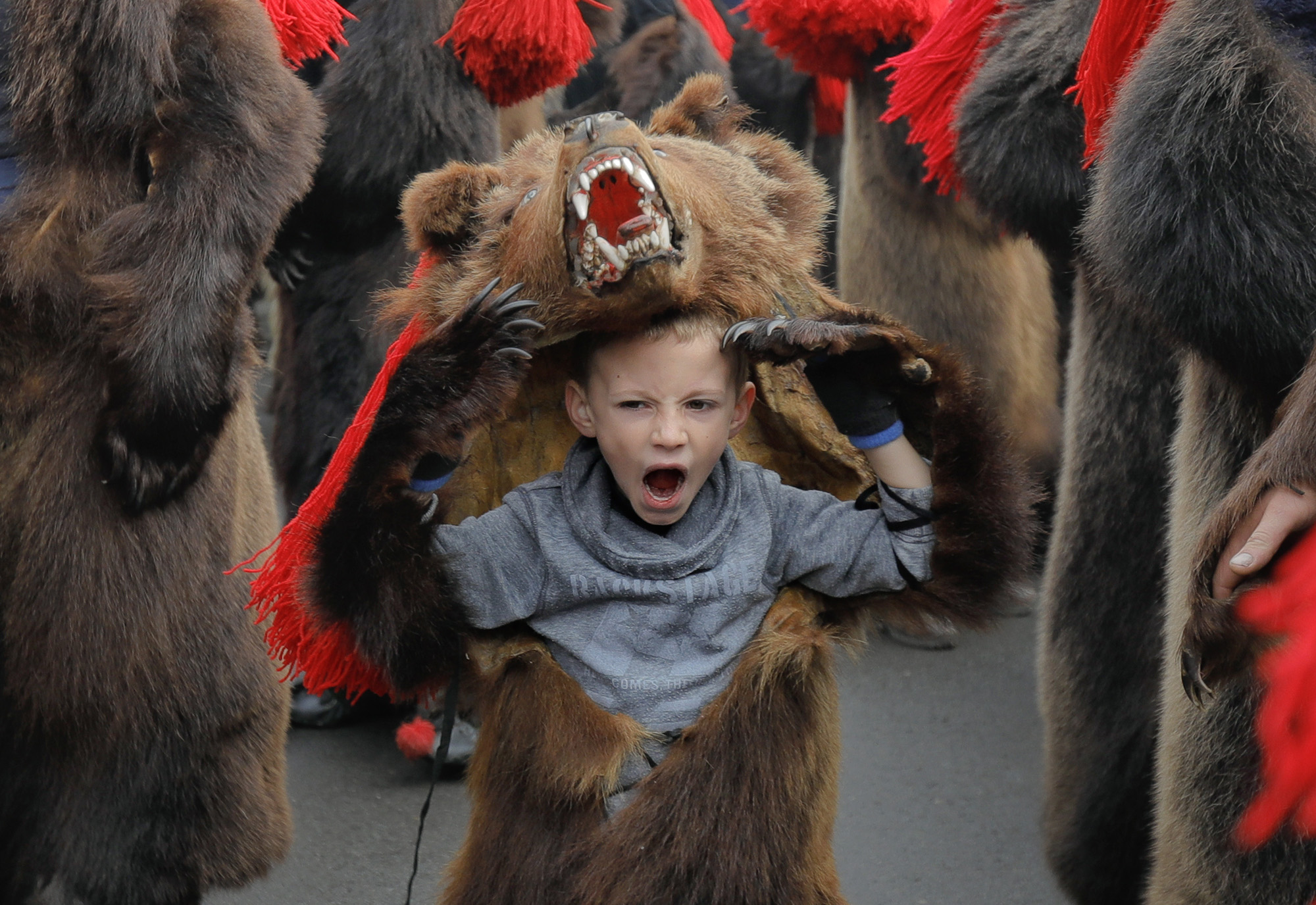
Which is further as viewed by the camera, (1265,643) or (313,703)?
(313,703)

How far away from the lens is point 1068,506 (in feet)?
7.09

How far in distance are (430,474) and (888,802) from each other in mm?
1861

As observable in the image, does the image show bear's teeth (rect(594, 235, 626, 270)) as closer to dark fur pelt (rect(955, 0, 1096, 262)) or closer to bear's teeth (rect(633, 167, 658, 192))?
bear's teeth (rect(633, 167, 658, 192))

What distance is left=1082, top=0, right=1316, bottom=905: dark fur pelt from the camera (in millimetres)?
1408

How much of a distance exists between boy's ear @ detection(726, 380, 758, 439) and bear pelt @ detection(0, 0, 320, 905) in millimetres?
822

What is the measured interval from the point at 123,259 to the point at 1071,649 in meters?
1.58

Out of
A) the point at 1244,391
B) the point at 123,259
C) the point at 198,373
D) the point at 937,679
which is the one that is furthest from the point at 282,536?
the point at 937,679

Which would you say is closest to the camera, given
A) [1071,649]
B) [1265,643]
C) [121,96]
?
[1265,643]

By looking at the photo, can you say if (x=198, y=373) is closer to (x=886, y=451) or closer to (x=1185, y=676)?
(x=886, y=451)

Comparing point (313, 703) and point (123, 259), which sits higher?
point (123, 259)

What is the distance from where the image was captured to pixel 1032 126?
2.17 meters

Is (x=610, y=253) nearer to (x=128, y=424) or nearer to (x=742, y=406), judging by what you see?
(x=742, y=406)

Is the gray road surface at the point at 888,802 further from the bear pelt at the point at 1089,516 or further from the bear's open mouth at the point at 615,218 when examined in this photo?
the bear's open mouth at the point at 615,218

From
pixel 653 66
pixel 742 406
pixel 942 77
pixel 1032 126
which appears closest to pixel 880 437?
pixel 742 406
